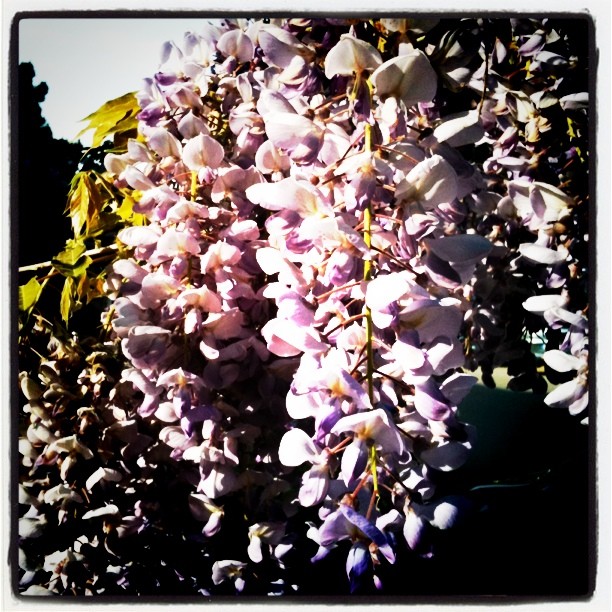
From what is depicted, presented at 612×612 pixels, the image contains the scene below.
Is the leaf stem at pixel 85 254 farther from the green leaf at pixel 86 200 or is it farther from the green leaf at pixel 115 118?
the green leaf at pixel 115 118

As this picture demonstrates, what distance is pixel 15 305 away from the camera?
0.91 meters

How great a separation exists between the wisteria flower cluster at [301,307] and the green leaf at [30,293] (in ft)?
0.24

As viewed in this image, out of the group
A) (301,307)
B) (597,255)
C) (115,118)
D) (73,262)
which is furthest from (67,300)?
(597,255)

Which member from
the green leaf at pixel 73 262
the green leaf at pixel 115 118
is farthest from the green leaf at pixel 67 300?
the green leaf at pixel 115 118

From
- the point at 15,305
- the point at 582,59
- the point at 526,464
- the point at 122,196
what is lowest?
the point at 526,464

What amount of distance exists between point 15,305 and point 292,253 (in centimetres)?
42

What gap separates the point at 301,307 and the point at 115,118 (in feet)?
1.38

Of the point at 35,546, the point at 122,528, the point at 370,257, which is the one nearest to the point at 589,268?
the point at 370,257

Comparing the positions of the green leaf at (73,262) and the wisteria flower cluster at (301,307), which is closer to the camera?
the wisteria flower cluster at (301,307)

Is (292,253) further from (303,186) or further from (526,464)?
(526,464)

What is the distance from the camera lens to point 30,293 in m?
0.90


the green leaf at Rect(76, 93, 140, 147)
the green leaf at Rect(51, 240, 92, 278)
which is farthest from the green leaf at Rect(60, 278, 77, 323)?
the green leaf at Rect(76, 93, 140, 147)

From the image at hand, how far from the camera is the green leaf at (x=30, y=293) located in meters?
0.90

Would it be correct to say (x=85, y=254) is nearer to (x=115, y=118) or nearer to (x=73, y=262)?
(x=73, y=262)
